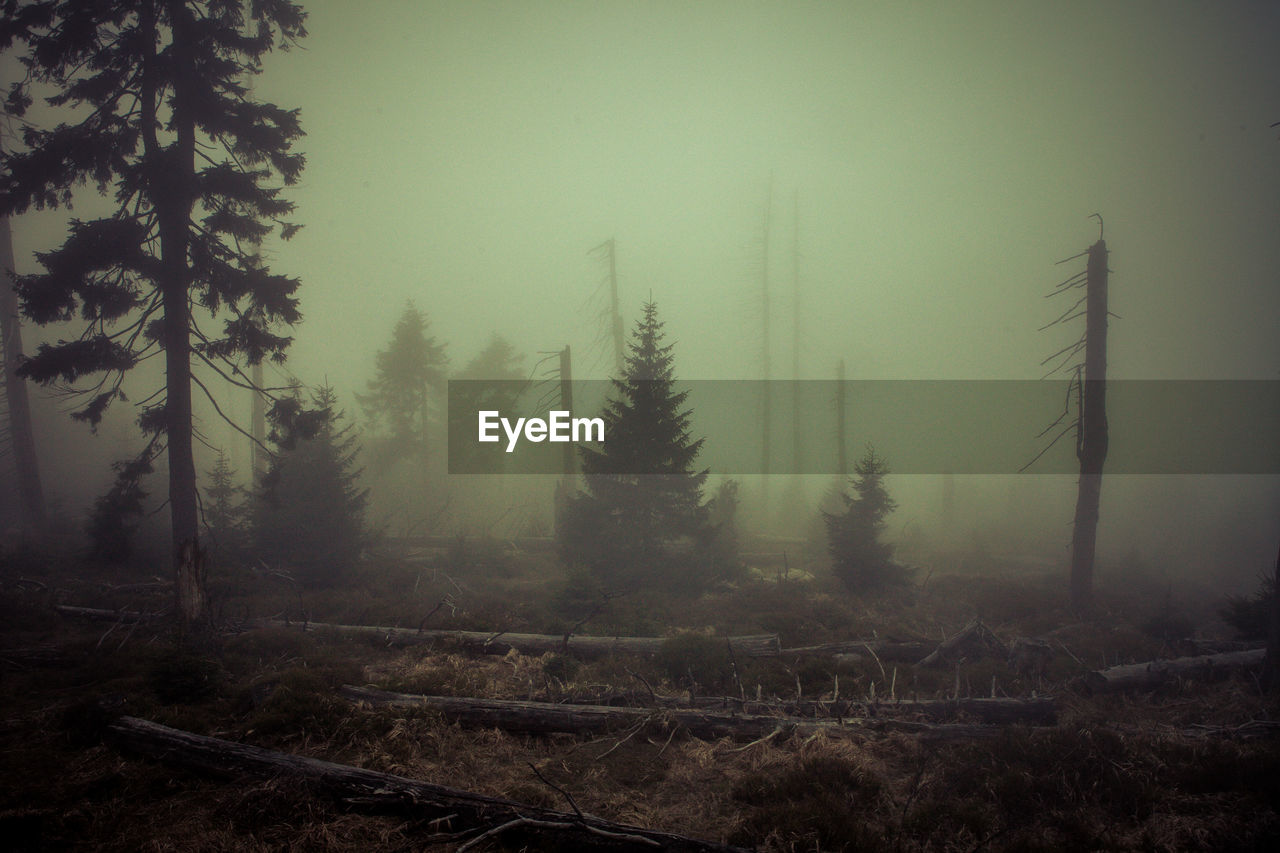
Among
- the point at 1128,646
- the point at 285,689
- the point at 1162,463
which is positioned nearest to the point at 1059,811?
the point at 1128,646

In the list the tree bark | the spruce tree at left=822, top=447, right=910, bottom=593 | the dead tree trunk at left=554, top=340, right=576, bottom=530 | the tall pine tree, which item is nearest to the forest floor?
the tree bark

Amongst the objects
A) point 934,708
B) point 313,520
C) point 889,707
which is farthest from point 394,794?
point 313,520

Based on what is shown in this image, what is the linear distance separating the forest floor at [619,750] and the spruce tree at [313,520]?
12.0 ft

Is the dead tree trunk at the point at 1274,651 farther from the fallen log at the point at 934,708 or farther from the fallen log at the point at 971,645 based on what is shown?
the fallen log at the point at 934,708

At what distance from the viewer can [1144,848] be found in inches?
219

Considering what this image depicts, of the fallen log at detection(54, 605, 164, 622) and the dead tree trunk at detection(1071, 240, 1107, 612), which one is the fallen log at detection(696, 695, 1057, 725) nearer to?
the dead tree trunk at detection(1071, 240, 1107, 612)

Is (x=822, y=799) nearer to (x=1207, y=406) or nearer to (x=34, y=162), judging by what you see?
(x=34, y=162)

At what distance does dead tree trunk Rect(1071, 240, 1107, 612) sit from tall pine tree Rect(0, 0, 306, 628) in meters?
22.5

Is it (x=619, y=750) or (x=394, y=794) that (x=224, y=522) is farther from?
(x=619, y=750)

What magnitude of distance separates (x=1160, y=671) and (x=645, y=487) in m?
12.9

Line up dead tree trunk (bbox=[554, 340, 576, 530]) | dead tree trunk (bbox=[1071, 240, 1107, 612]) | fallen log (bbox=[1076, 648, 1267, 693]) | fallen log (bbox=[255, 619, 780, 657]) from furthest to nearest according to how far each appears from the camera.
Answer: dead tree trunk (bbox=[554, 340, 576, 530]) < dead tree trunk (bbox=[1071, 240, 1107, 612]) < fallen log (bbox=[255, 619, 780, 657]) < fallen log (bbox=[1076, 648, 1267, 693])

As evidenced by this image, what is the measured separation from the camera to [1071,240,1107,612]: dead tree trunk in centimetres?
1551

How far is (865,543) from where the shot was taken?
56.6 ft

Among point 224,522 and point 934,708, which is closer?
point 934,708
